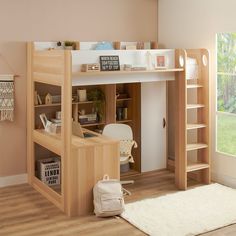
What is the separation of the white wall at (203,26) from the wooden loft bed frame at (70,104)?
18 cm

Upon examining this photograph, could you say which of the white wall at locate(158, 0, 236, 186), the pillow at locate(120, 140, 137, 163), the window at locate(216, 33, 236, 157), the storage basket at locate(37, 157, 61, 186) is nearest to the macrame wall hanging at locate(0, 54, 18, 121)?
the storage basket at locate(37, 157, 61, 186)

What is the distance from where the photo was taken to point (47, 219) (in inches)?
171

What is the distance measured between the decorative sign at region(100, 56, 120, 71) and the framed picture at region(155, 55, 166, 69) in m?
0.52

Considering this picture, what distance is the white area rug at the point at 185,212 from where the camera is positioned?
4070 millimetres

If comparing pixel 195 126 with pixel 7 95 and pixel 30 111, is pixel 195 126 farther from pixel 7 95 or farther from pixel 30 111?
pixel 7 95

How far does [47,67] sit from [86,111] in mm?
1189

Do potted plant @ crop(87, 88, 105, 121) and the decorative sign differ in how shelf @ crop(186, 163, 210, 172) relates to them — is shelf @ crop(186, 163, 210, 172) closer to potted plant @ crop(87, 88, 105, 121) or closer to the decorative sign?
potted plant @ crop(87, 88, 105, 121)

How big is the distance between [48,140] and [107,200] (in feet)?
3.49

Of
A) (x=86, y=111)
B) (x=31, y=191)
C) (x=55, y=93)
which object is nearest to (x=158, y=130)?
(x=86, y=111)

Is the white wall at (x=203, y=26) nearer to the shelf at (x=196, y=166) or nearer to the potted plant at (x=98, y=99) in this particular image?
the shelf at (x=196, y=166)

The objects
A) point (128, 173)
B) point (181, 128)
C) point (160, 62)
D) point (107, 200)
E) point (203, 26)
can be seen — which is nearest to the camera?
point (107, 200)

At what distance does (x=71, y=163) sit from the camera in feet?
14.4

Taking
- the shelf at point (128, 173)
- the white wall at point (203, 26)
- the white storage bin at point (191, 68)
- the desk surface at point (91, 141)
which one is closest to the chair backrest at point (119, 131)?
the desk surface at point (91, 141)

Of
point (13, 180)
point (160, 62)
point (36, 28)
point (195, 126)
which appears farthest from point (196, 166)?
point (36, 28)
